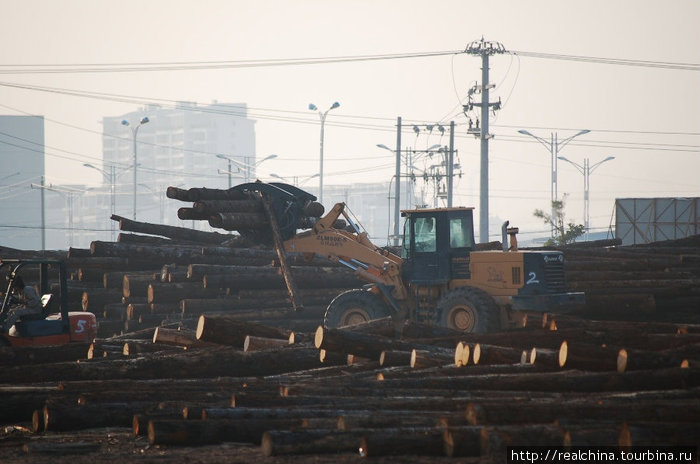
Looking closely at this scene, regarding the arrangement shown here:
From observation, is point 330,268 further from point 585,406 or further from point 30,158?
point 30,158

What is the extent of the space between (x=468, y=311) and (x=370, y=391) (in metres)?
7.56

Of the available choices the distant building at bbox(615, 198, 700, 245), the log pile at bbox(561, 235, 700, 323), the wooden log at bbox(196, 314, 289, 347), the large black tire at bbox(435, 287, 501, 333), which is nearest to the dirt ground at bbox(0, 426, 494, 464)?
the wooden log at bbox(196, 314, 289, 347)

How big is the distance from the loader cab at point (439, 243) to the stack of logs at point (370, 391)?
403cm

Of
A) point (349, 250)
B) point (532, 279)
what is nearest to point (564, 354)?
point (532, 279)

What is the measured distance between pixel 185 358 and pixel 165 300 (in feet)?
32.1

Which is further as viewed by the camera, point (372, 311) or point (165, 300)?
point (165, 300)

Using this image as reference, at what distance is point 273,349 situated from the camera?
535 inches

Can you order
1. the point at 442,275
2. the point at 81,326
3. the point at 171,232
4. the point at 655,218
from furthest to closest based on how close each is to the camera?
the point at 655,218 < the point at 171,232 < the point at 442,275 < the point at 81,326

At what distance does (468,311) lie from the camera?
1878cm

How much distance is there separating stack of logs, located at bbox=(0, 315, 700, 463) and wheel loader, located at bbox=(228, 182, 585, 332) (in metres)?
→ 3.30

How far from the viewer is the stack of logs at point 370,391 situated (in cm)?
954

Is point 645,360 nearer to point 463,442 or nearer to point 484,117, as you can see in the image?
point 463,442

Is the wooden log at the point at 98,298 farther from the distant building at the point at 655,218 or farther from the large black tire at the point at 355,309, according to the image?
the distant building at the point at 655,218

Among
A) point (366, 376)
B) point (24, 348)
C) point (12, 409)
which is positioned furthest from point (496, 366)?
point (24, 348)
